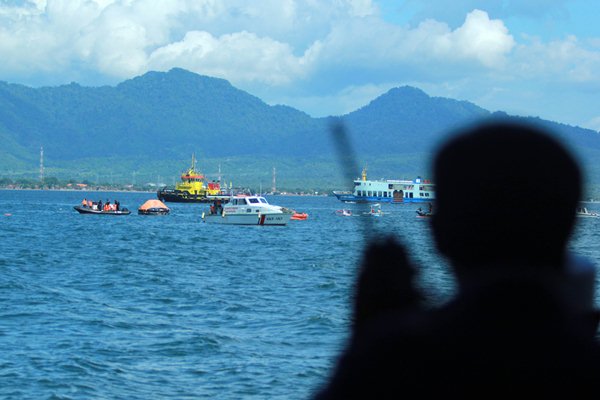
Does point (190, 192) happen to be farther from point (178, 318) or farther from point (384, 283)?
point (384, 283)

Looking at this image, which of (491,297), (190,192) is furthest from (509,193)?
(190,192)

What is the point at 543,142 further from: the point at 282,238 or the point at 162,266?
the point at 282,238

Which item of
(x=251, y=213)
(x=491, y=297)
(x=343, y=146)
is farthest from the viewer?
(x=251, y=213)

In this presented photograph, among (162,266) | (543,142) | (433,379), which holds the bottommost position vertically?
(162,266)

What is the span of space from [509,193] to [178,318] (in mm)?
24169

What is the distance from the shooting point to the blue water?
1720 centimetres

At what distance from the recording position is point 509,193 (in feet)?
7.06

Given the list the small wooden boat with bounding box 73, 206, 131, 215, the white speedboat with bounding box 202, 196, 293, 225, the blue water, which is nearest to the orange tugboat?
the small wooden boat with bounding box 73, 206, 131, 215

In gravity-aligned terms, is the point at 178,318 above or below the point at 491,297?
below

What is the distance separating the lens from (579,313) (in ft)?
6.93

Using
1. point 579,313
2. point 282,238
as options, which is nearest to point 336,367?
point 579,313

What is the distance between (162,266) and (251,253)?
10.6m

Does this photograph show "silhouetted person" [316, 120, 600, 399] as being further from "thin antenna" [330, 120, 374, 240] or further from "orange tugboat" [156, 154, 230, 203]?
"orange tugboat" [156, 154, 230, 203]

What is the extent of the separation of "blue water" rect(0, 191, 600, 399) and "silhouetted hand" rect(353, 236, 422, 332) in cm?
5
